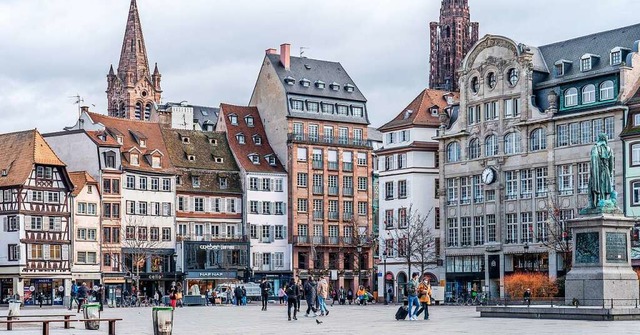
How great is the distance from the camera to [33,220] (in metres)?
101

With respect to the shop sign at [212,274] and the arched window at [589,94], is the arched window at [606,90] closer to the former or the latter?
the arched window at [589,94]

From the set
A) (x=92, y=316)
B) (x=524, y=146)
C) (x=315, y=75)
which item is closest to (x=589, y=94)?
(x=524, y=146)

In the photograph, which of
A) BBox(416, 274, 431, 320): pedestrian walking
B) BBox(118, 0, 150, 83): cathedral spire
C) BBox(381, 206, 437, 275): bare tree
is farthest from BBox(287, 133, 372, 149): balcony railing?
BBox(416, 274, 431, 320): pedestrian walking

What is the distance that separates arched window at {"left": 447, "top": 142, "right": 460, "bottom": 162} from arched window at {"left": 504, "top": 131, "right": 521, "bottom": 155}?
5652 millimetres

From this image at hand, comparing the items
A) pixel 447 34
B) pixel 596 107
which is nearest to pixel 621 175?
pixel 596 107

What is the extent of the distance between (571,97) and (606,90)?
3249 mm

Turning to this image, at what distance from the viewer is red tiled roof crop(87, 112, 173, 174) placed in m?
110

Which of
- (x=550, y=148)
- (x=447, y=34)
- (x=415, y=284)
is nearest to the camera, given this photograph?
(x=415, y=284)

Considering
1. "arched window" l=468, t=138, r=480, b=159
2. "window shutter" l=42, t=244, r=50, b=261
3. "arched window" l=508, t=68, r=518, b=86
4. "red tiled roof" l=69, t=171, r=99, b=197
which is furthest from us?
"red tiled roof" l=69, t=171, r=99, b=197

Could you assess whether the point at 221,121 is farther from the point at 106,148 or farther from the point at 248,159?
the point at 106,148

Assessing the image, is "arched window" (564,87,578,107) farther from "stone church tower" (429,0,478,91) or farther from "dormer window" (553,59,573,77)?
"stone church tower" (429,0,478,91)

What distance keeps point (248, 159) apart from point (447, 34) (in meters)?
65.3

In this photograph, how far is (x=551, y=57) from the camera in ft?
311

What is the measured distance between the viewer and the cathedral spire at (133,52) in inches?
6836
